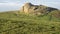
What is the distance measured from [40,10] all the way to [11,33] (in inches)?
978

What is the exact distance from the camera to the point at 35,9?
49281 mm

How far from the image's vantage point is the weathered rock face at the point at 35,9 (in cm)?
4836

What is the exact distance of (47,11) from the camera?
1900 inches

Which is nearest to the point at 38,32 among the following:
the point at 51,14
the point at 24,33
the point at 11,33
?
the point at 24,33

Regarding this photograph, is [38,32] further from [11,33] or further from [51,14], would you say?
[51,14]

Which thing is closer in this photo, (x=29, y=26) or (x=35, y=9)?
(x=29, y=26)

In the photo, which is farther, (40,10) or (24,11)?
(24,11)

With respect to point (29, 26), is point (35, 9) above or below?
above

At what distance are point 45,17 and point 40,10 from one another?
5473 millimetres

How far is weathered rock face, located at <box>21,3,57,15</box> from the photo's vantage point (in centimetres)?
4836

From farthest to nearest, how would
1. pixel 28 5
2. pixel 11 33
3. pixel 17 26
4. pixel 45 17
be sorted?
pixel 28 5 → pixel 45 17 → pixel 17 26 → pixel 11 33

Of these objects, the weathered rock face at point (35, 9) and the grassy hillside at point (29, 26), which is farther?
the weathered rock face at point (35, 9)

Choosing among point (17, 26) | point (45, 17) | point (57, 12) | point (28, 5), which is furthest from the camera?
point (28, 5)

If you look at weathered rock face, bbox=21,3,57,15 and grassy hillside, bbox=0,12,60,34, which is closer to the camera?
grassy hillside, bbox=0,12,60,34
